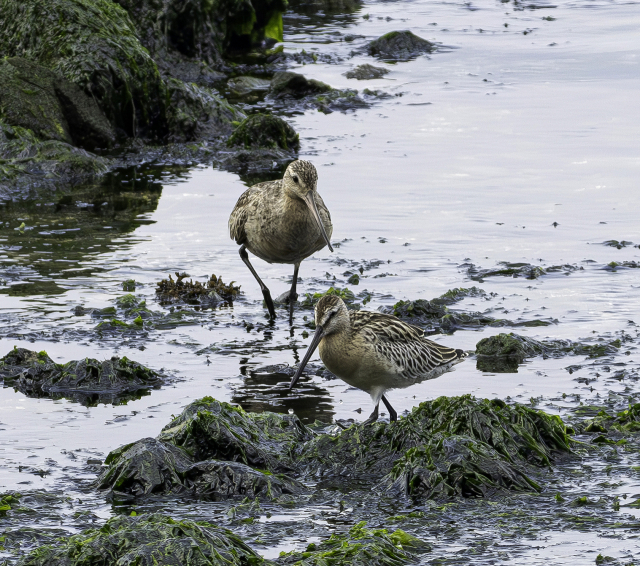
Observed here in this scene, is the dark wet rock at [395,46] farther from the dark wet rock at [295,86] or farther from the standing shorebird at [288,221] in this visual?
the standing shorebird at [288,221]

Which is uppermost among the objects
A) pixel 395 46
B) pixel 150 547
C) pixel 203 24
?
pixel 203 24

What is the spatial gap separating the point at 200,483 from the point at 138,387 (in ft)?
7.22

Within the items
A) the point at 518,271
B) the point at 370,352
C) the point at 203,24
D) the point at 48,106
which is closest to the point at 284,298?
the point at 518,271

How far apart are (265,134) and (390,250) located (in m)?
5.70

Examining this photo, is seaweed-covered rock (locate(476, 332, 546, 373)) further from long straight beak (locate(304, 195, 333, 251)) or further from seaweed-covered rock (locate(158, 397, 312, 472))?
seaweed-covered rock (locate(158, 397, 312, 472))

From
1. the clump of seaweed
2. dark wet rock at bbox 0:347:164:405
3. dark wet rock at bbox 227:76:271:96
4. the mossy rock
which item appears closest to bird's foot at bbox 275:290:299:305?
the clump of seaweed

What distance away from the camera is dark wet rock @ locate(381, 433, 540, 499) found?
6.91 meters

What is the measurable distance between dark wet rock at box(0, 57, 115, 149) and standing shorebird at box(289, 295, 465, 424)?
33.5 feet

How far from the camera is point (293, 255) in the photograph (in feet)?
37.8

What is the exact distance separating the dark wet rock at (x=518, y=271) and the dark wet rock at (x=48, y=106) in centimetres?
804

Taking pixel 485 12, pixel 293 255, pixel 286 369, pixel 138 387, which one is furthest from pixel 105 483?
pixel 485 12

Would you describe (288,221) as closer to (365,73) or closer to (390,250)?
(390,250)

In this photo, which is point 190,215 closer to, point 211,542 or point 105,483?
point 105,483

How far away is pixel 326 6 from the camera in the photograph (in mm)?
34062
